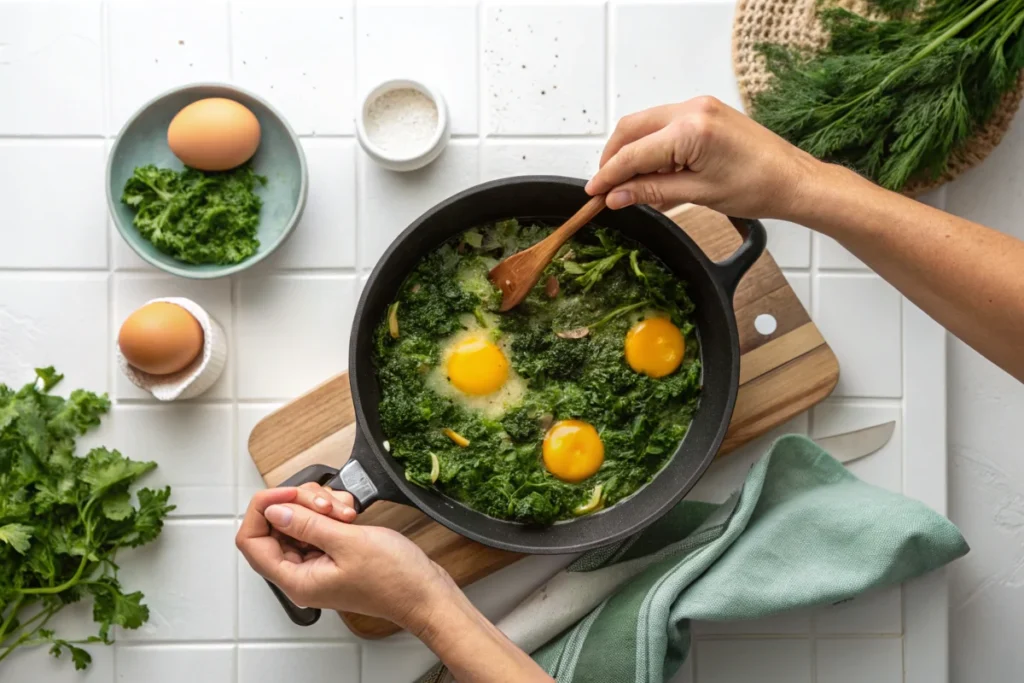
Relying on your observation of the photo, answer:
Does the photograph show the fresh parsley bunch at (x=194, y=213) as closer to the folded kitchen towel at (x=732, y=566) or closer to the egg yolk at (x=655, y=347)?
the egg yolk at (x=655, y=347)

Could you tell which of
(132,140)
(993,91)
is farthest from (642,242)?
(132,140)

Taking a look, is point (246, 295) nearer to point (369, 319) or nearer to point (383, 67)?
point (369, 319)

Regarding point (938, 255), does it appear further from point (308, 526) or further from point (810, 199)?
point (308, 526)

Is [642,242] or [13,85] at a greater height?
[13,85]

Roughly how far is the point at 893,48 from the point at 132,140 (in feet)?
5.92

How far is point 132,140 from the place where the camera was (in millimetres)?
2012

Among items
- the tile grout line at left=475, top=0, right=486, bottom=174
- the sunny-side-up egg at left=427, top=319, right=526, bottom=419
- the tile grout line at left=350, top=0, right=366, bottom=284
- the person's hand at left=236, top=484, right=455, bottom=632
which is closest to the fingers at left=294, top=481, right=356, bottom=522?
the person's hand at left=236, top=484, right=455, bottom=632

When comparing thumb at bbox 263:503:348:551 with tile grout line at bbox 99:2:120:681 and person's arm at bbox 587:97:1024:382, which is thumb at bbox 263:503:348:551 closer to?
tile grout line at bbox 99:2:120:681

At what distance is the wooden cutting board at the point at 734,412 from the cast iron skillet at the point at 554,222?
79mm

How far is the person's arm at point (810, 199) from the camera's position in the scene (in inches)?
62.5

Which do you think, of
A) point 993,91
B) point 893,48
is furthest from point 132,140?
point 993,91

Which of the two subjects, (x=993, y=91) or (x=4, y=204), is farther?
(x=4, y=204)

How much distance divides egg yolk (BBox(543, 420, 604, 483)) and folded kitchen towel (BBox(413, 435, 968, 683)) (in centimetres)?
21

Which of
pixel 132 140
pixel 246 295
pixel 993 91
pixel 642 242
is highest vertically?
pixel 993 91
